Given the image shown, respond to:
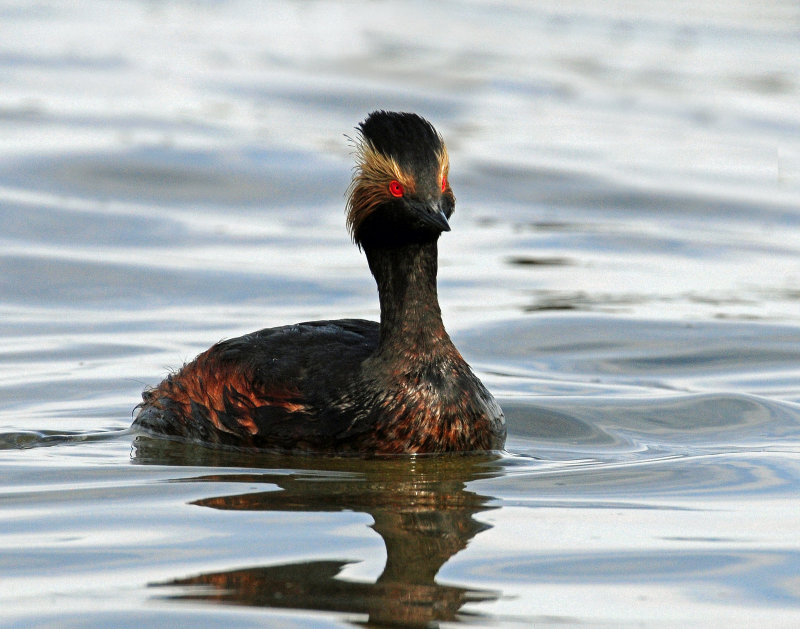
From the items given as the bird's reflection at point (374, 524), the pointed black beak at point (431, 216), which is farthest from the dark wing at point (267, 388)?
the pointed black beak at point (431, 216)

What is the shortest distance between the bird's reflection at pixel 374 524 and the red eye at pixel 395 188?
146cm

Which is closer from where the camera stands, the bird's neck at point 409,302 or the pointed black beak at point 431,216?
the pointed black beak at point 431,216

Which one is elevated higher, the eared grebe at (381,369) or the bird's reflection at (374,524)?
the eared grebe at (381,369)

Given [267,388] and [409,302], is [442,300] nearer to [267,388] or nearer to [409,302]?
[409,302]

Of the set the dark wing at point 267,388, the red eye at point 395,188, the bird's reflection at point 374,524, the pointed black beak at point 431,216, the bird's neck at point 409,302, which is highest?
the red eye at point 395,188

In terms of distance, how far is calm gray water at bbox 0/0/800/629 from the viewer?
6.18 m

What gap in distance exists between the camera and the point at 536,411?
962 cm

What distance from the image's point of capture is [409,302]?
28.7 feet

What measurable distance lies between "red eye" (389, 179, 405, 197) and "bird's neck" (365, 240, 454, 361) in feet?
1.41

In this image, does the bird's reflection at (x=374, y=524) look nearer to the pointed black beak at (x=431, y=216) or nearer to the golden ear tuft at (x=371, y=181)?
the pointed black beak at (x=431, y=216)

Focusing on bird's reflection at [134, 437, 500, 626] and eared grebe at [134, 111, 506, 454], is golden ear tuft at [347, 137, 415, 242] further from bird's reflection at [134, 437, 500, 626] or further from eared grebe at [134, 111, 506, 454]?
bird's reflection at [134, 437, 500, 626]

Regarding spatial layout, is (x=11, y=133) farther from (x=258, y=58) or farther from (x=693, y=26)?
(x=693, y=26)

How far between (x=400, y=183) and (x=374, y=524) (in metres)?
2.18

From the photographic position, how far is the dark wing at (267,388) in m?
8.41
